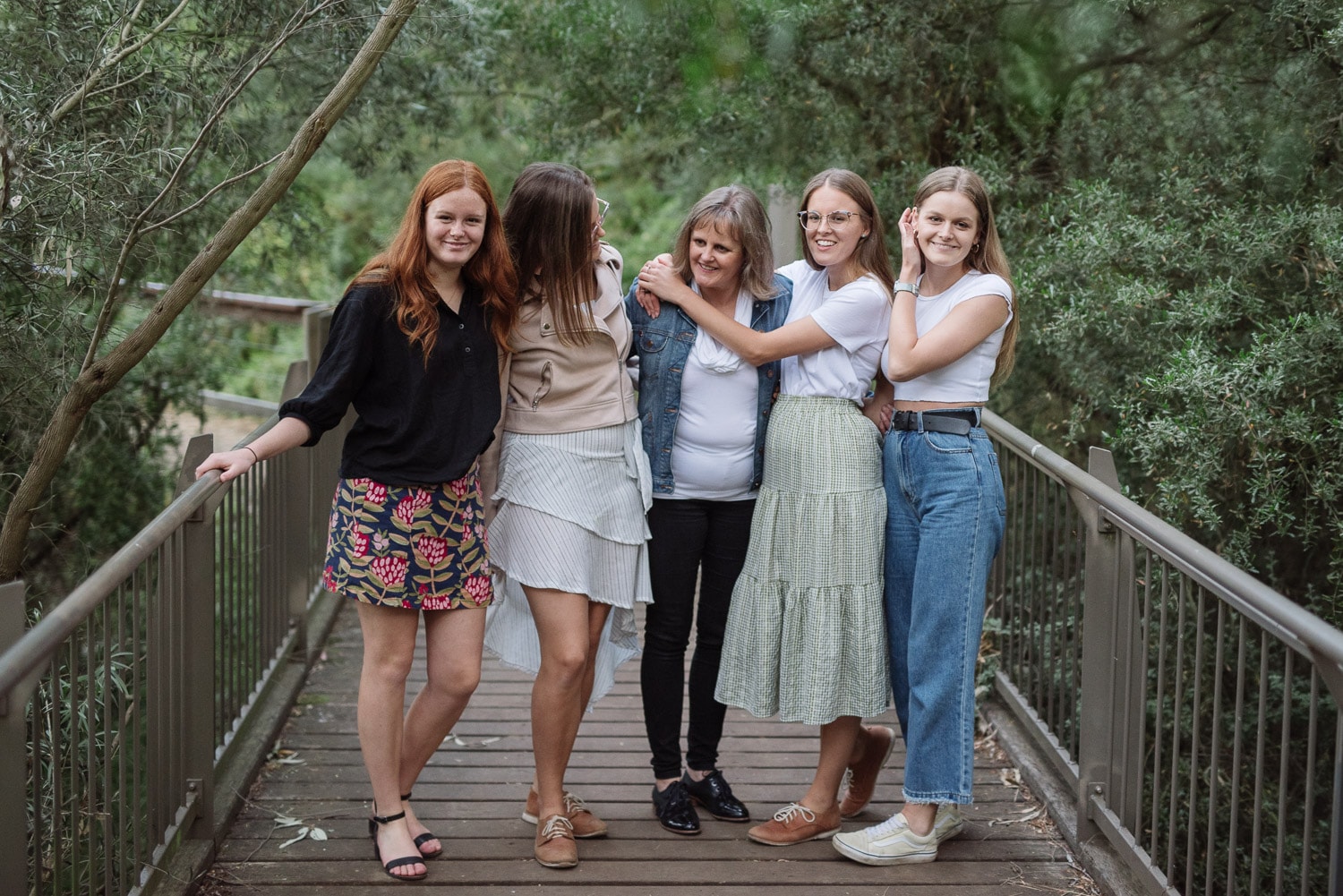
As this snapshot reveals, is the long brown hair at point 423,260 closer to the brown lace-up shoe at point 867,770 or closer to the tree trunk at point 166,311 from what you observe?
the tree trunk at point 166,311

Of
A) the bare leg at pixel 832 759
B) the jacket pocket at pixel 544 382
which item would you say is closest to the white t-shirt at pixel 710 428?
the jacket pocket at pixel 544 382

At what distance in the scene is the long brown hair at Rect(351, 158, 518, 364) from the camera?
2.92 m

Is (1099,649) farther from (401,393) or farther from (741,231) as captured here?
(401,393)

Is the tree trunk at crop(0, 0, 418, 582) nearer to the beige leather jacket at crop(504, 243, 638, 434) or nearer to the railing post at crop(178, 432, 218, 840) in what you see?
the railing post at crop(178, 432, 218, 840)

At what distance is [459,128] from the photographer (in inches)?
318

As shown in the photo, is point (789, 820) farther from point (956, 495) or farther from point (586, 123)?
point (586, 123)

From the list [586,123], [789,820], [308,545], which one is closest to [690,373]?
[789,820]

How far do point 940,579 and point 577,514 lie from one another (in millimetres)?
888

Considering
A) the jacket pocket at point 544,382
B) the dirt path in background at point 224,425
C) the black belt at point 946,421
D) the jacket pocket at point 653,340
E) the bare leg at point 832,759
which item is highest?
the jacket pocket at point 653,340

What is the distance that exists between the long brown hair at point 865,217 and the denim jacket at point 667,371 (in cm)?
21

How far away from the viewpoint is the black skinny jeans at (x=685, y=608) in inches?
129

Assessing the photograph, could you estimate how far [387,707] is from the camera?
3.16 meters

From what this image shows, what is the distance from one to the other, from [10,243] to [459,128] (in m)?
4.83

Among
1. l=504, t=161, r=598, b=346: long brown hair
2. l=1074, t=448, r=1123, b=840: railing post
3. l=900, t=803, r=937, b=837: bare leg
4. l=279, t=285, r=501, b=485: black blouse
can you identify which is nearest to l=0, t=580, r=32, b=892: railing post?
l=279, t=285, r=501, b=485: black blouse
